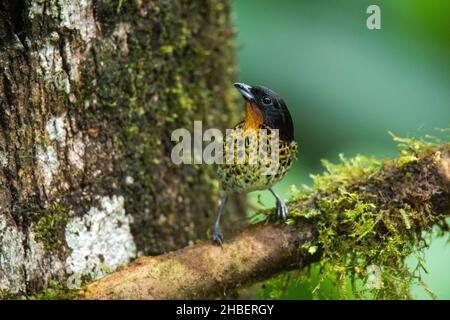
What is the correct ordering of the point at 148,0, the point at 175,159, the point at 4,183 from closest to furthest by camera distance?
the point at 4,183 < the point at 148,0 < the point at 175,159

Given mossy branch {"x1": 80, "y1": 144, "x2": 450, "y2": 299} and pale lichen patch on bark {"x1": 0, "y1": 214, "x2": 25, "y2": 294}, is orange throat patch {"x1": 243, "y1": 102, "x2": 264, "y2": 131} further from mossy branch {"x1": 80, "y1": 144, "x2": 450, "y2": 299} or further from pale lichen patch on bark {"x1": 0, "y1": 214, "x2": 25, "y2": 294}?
pale lichen patch on bark {"x1": 0, "y1": 214, "x2": 25, "y2": 294}

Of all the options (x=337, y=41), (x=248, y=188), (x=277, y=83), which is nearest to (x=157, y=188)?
(x=248, y=188)

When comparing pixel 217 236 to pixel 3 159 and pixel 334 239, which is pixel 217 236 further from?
pixel 3 159

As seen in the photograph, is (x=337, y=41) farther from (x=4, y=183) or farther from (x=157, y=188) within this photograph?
(x=4, y=183)

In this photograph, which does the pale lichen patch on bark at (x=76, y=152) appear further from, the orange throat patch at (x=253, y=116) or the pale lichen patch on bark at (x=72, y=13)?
the orange throat patch at (x=253, y=116)

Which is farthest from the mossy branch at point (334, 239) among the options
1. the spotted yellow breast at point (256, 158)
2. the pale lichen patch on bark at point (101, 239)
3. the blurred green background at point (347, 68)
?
the blurred green background at point (347, 68)

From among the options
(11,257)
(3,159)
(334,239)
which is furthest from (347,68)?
(11,257)
